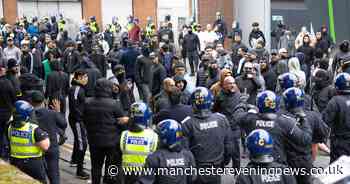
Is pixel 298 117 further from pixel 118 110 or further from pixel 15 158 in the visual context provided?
pixel 15 158

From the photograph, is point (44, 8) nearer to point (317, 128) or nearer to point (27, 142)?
point (27, 142)

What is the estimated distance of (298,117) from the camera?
8.05 m

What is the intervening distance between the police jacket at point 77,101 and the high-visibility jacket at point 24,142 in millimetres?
2305

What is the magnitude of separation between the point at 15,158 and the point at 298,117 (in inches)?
142

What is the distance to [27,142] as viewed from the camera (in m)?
8.68

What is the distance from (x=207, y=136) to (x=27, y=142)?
7.55 feet

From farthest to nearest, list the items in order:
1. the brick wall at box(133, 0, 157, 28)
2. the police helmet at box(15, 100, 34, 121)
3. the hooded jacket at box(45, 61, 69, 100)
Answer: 1. the brick wall at box(133, 0, 157, 28)
2. the hooded jacket at box(45, 61, 69, 100)
3. the police helmet at box(15, 100, 34, 121)

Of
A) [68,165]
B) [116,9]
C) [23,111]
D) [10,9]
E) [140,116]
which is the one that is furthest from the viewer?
[116,9]

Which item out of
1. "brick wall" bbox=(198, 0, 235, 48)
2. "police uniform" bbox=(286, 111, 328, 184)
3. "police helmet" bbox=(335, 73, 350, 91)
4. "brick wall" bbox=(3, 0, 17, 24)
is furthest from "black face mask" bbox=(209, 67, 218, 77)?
"brick wall" bbox=(3, 0, 17, 24)

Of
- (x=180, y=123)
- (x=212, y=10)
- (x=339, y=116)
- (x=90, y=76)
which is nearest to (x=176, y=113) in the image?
(x=180, y=123)

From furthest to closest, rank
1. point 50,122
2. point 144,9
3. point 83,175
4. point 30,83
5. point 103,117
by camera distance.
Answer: point 144,9 → point 30,83 → point 83,175 → point 103,117 → point 50,122

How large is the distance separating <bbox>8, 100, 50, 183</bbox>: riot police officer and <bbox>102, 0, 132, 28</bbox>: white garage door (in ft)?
95.9

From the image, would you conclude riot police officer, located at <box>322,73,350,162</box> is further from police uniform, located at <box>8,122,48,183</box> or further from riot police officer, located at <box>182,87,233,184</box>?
police uniform, located at <box>8,122,48,183</box>

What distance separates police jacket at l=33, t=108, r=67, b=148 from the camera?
9359 mm
